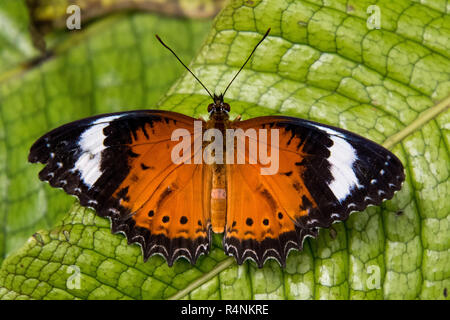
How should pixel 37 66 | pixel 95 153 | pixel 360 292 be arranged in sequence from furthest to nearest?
pixel 37 66 < pixel 95 153 < pixel 360 292

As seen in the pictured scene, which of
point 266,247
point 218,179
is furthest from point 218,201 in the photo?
point 266,247

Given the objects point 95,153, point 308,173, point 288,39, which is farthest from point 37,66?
point 308,173

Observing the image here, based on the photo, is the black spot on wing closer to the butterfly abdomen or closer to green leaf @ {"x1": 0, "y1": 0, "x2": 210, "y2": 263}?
the butterfly abdomen

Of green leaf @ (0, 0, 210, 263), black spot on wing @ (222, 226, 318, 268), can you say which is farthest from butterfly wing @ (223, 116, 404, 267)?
green leaf @ (0, 0, 210, 263)

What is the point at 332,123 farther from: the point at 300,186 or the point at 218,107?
the point at 218,107

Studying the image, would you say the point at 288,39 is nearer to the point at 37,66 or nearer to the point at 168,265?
the point at 168,265

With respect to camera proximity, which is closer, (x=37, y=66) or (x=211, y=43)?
(x=211, y=43)
